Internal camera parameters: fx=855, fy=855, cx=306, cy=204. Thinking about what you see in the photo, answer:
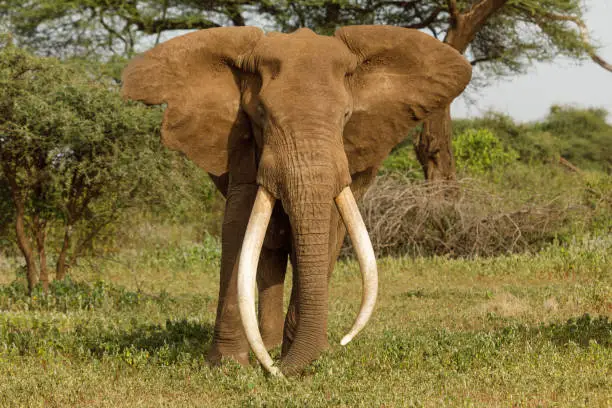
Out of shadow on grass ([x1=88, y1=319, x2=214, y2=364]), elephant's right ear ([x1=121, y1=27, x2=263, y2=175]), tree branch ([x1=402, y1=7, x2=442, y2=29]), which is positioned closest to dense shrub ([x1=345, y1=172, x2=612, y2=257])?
tree branch ([x1=402, y1=7, x2=442, y2=29])

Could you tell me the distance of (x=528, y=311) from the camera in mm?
8977

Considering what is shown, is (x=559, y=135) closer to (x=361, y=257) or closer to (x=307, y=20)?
(x=307, y=20)

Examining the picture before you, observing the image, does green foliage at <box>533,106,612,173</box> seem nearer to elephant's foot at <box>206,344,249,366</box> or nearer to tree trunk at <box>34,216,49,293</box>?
tree trunk at <box>34,216,49,293</box>

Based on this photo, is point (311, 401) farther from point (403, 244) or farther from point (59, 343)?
point (403, 244)

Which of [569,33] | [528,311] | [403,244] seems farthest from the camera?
[569,33]

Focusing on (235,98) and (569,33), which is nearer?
(235,98)

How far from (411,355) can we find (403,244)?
9613 millimetres

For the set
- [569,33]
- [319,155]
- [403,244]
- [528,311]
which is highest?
[319,155]

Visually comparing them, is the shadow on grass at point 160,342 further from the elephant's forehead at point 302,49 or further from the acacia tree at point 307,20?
the acacia tree at point 307,20

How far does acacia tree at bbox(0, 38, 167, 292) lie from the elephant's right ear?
4.27 m

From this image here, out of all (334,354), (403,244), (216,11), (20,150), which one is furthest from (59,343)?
(216,11)

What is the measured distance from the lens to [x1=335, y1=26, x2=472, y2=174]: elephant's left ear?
640cm

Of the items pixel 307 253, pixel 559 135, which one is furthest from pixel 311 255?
pixel 559 135

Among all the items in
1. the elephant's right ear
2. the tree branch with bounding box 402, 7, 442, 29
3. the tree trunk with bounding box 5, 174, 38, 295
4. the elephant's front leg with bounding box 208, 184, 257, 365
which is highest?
the elephant's right ear
